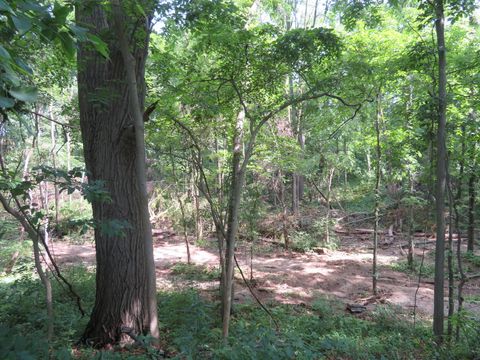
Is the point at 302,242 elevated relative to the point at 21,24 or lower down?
lower down

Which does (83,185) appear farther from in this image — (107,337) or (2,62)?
(107,337)

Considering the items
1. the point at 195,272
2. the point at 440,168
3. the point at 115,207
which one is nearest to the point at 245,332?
the point at 115,207

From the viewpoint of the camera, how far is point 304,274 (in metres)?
10.8

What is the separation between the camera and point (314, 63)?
15.5ft

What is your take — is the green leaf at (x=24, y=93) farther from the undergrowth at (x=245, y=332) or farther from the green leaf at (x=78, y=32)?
the undergrowth at (x=245, y=332)

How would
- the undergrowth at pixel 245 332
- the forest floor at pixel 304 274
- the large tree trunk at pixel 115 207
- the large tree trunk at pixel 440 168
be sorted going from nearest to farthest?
the undergrowth at pixel 245 332 → the large tree trunk at pixel 115 207 → the large tree trunk at pixel 440 168 → the forest floor at pixel 304 274

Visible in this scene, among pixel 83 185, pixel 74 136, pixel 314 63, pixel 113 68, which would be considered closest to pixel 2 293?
pixel 74 136

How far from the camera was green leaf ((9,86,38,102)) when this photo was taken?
805 mm

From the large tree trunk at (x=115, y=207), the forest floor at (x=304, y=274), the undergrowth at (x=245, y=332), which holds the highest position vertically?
the large tree trunk at (x=115, y=207)

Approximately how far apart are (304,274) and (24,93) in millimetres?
10743

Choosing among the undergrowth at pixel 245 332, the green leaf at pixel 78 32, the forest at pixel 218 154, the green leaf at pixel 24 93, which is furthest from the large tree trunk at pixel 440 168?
the green leaf at pixel 24 93

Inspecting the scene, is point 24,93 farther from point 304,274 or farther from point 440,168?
point 304,274

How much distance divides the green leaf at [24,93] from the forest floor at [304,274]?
24.7 ft

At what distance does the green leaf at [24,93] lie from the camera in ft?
2.64
